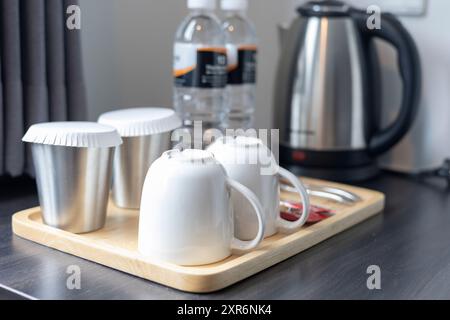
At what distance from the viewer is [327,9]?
122 centimetres

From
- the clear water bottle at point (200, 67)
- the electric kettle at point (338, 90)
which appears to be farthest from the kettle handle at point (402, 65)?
the clear water bottle at point (200, 67)

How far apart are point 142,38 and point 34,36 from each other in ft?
1.08

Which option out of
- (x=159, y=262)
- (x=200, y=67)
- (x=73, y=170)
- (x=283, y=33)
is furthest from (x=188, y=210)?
(x=283, y=33)

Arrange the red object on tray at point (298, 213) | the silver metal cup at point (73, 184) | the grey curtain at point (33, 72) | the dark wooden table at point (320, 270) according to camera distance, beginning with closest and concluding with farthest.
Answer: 1. the dark wooden table at point (320, 270)
2. the silver metal cup at point (73, 184)
3. the red object on tray at point (298, 213)
4. the grey curtain at point (33, 72)

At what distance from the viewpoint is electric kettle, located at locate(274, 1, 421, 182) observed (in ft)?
3.96

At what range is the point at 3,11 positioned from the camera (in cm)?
104

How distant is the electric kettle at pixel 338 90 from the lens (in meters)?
1.21

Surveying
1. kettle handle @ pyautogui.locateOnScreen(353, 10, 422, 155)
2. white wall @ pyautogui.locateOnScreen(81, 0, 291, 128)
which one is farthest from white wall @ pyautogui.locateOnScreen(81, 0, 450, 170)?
kettle handle @ pyautogui.locateOnScreen(353, 10, 422, 155)

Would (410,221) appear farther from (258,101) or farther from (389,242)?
(258,101)

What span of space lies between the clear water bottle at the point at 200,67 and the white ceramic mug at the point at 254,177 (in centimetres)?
26

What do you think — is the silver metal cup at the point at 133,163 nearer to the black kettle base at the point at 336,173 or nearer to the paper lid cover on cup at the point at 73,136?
the paper lid cover on cup at the point at 73,136

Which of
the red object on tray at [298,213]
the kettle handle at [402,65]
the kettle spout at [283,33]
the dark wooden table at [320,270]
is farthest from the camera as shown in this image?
the kettle spout at [283,33]

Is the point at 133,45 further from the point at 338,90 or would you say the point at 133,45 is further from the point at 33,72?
the point at 338,90

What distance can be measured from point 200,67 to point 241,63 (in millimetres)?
134
